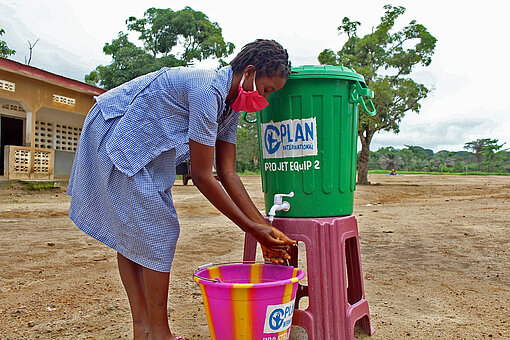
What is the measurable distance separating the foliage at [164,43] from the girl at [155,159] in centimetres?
2122

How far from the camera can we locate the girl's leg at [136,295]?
159cm

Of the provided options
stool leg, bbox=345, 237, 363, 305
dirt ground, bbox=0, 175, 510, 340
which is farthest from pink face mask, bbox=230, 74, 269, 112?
dirt ground, bbox=0, 175, 510, 340

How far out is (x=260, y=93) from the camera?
162 cm

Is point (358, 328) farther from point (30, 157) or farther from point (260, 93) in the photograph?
point (30, 157)

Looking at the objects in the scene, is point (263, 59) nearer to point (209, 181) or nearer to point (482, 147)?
point (209, 181)

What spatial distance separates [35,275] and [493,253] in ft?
11.5

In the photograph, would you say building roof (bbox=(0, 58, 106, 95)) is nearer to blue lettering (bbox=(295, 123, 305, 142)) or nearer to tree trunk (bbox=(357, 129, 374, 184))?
tree trunk (bbox=(357, 129, 374, 184))

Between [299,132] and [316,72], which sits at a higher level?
[316,72]

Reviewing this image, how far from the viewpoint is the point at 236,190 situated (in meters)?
1.70

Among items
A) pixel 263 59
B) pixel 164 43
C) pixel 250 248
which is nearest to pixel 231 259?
pixel 250 248

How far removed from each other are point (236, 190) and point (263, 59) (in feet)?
1.70

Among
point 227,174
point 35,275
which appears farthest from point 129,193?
point 35,275

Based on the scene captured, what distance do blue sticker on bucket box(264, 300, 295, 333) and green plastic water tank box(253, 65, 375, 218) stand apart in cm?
46

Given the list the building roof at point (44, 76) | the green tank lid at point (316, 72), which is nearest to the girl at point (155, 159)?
the green tank lid at point (316, 72)
